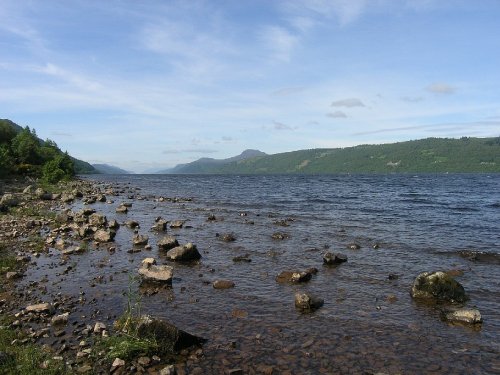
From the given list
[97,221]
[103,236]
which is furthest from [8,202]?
[103,236]

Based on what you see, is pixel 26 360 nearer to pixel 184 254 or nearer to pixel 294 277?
pixel 294 277

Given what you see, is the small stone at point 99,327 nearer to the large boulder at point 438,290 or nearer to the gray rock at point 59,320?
the gray rock at point 59,320

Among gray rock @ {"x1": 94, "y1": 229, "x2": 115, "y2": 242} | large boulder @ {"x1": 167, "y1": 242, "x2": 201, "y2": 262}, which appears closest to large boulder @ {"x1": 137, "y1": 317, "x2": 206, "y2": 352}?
large boulder @ {"x1": 167, "y1": 242, "x2": 201, "y2": 262}

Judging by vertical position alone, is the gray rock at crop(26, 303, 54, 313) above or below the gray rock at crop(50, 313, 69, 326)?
above

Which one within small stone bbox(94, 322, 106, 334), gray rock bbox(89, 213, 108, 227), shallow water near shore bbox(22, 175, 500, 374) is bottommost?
shallow water near shore bbox(22, 175, 500, 374)

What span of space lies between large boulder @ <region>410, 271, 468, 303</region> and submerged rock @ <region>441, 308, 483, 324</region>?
150cm

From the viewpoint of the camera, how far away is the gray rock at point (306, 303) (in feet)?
45.9

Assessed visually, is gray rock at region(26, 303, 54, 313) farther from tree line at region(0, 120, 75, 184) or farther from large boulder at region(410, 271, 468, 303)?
tree line at region(0, 120, 75, 184)

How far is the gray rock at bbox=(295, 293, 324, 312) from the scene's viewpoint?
45.9 feet

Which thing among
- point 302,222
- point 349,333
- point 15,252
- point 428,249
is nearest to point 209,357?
point 349,333

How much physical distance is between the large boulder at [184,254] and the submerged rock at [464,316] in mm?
13041

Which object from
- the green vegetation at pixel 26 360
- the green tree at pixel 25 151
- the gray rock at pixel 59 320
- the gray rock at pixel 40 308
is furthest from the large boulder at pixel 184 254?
the green tree at pixel 25 151

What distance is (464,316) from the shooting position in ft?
42.8

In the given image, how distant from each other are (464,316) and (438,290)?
80.7 inches
